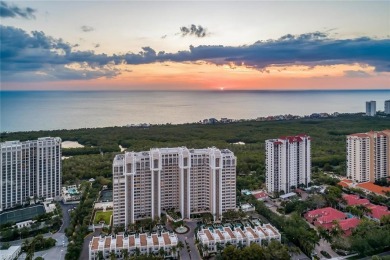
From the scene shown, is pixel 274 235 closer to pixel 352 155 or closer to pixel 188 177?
pixel 188 177

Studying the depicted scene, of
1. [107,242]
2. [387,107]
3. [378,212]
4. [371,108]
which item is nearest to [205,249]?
[107,242]

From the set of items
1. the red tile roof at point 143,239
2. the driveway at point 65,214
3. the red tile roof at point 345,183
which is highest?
the red tile roof at point 345,183

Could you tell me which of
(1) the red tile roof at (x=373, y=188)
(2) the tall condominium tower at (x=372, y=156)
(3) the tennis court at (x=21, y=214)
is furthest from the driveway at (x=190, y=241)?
(2) the tall condominium tower at (x=372, y=156)

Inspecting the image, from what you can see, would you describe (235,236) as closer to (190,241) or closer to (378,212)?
(190,241)

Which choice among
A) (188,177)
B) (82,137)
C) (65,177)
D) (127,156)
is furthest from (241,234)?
(82,137)

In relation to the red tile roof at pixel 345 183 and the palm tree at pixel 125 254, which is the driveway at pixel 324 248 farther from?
the red tile roof at pixel 345 183
